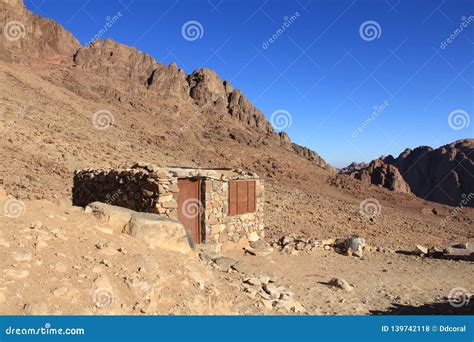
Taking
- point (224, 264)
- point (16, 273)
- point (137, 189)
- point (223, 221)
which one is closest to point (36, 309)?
point (16, 273)

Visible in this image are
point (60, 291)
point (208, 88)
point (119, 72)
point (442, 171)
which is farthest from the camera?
point (442, 171)

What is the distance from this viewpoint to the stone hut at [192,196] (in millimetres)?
13141

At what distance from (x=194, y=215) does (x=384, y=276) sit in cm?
683

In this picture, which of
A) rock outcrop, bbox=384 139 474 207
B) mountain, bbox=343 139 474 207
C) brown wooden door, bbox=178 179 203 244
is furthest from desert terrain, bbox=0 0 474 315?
mountain, bbox=343 139 474 207

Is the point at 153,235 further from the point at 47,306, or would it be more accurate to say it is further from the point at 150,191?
the point at 150,191

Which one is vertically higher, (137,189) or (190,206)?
(137,189)

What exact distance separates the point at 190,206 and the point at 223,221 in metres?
1.59

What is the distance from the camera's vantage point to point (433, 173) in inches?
2849

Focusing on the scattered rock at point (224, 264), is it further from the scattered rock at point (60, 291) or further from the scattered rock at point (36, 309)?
the scattered rock at point (36, 309)

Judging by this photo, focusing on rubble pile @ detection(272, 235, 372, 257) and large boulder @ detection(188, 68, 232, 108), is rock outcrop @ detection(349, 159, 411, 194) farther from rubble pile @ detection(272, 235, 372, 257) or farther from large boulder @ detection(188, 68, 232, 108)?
rubble pile @ detection(272, 235, 372, 257)

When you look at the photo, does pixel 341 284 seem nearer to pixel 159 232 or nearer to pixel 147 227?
pixel 159 232

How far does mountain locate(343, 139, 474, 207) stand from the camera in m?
54.9

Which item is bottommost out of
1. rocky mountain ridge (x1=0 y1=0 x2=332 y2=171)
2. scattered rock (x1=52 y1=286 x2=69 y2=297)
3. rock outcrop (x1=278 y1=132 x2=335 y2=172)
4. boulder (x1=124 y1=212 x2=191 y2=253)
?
scattered rock (x1=52 y1=286 x2=69 y2=297)

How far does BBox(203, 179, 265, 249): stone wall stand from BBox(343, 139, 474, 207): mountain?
137ft
